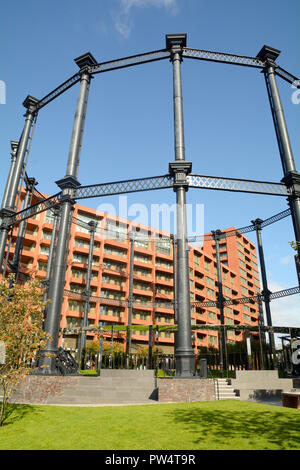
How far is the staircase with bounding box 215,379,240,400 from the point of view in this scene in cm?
1465

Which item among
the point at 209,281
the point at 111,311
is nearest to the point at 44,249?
the point at 111,311

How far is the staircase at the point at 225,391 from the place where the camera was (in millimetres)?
14655

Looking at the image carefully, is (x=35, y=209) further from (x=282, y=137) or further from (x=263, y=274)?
(x=263, y=274)

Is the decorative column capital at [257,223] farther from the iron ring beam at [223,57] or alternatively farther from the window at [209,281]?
the window at [209,281]

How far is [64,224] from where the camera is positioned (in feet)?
55.7

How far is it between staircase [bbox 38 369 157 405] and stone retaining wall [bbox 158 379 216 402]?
1822 millimetres

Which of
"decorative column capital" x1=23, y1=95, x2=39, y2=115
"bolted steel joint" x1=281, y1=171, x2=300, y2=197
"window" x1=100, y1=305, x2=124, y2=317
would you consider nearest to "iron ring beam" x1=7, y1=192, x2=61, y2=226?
"decorative column capital" x1=23, y1=95, x2=39, y2=115

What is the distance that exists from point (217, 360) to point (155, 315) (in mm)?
32379

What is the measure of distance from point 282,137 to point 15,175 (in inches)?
718

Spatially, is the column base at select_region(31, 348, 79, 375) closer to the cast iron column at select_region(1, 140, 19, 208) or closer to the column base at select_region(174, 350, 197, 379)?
the column base at select_region(174, 350, 197, 379)

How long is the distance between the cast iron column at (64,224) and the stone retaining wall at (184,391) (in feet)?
16.3

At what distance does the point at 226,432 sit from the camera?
713cm

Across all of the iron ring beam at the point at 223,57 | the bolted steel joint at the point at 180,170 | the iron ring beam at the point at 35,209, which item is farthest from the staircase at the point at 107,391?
the iron ring beam at the point at 223,57

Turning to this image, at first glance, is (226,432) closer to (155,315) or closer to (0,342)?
(0,342)
